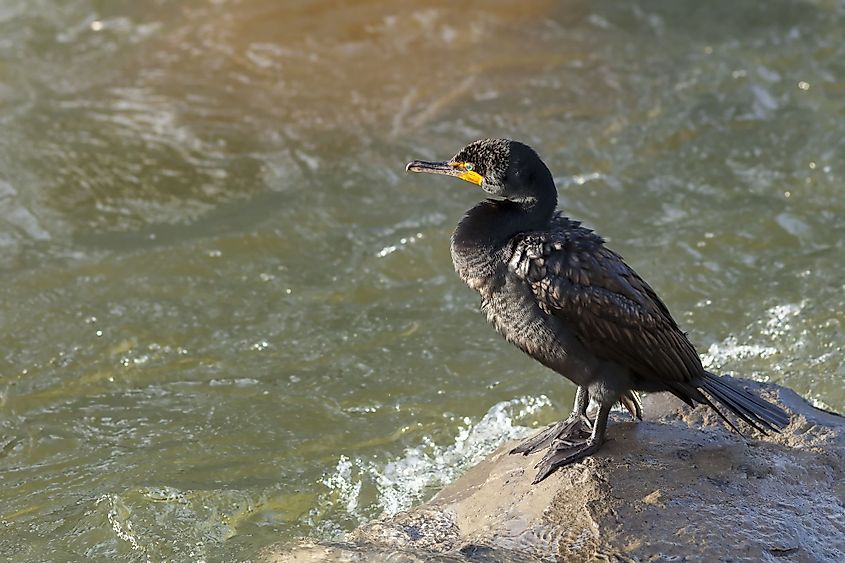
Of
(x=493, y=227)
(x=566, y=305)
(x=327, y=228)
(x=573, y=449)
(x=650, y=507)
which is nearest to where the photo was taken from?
(x=650, y=507)

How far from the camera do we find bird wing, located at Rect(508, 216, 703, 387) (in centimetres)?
396

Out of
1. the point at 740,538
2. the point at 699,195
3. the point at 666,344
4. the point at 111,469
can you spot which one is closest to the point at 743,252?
the point at 699,195

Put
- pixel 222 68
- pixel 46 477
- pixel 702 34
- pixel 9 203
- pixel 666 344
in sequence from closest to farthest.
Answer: pixel 666 344
pixel 46 477
pixel 9 203
pixel 222 68
pixel 702 34

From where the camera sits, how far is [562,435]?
4184 millimetres

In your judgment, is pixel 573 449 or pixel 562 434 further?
pixel 562 434

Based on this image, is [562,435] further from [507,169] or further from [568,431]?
[507,169]

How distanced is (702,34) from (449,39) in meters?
2.40

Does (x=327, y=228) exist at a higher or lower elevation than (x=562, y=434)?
lower

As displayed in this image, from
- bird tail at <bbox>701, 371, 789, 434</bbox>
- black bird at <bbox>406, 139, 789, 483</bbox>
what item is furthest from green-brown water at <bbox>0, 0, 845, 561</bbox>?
bird tail at <bbox>701, 371, 789, 434</bbox>

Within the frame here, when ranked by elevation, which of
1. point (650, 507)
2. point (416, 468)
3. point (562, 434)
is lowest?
point (416, 468)

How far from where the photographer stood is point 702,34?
10.3m

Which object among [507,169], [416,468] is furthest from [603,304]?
[416,468]

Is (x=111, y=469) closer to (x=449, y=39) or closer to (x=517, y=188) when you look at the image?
(x=517, y=188)

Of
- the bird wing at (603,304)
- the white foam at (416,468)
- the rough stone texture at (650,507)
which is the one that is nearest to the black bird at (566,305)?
the bird wing at (603,304)
